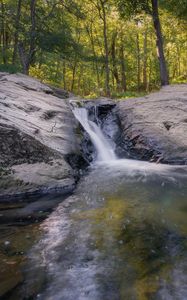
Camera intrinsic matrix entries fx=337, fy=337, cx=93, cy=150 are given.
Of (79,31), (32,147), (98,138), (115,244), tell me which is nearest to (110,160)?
(98,138)

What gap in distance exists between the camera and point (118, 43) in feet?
106

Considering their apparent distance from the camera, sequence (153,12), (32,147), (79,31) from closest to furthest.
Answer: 1. (32,147)
2. (153,12)
3. (79,31)

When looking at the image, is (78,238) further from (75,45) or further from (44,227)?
(75,45)

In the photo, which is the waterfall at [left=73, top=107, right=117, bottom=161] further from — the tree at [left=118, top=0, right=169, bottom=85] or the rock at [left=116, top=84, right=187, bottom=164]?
the tree at [left=118, top=0, right=169, bottom=85]

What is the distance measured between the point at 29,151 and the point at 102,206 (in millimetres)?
2732

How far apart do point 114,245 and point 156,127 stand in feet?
23.5

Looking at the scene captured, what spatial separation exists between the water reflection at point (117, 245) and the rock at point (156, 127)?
102 inches

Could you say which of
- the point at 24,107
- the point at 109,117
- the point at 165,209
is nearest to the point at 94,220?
the point at 165,209

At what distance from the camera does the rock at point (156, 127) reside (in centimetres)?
1067

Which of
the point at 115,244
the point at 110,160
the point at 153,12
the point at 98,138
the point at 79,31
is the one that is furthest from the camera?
the point at 79,31

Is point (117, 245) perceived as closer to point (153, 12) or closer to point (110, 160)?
point (110, 160)

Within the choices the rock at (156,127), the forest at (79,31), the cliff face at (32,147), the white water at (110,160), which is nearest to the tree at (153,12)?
the forest at (79,31)

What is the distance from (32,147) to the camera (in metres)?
8.65

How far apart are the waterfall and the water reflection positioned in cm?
345
